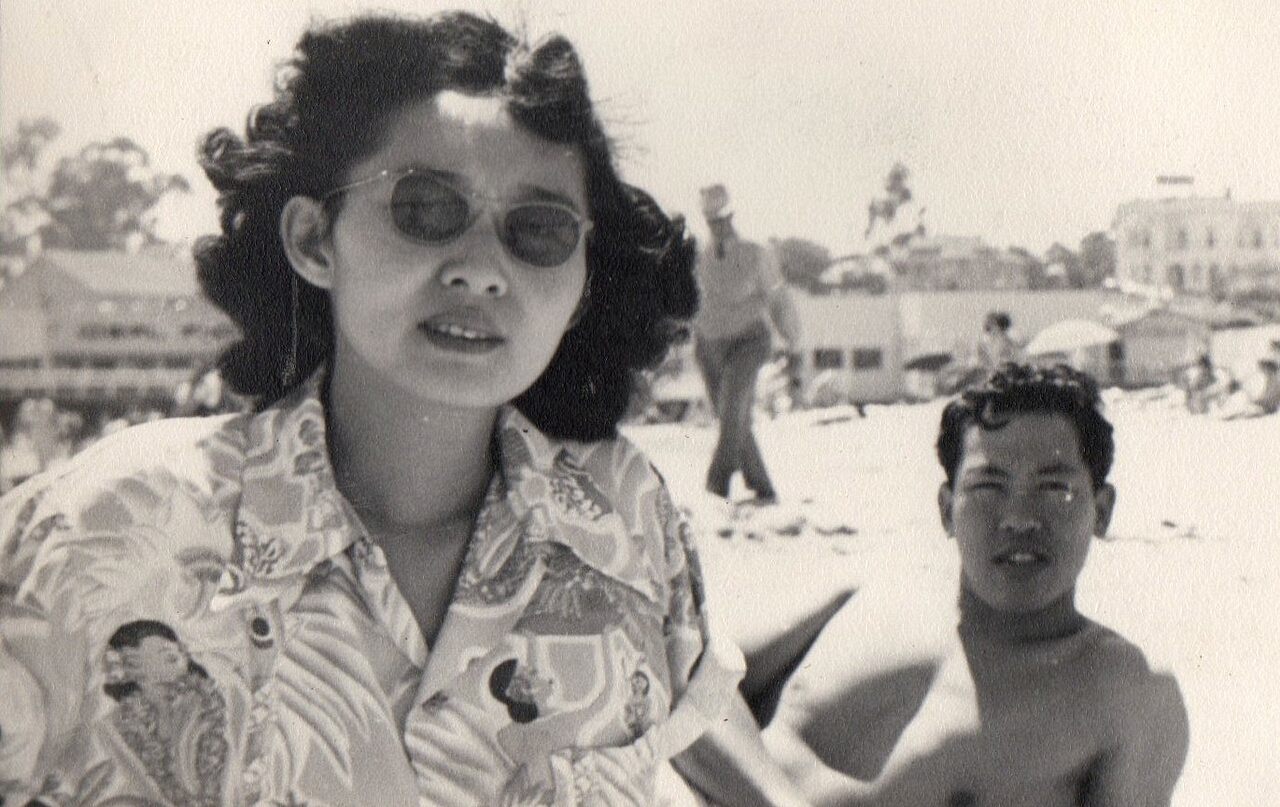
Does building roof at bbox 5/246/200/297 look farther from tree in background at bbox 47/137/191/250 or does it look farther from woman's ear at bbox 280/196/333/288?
woman's ear at bbox 280/196/333/288

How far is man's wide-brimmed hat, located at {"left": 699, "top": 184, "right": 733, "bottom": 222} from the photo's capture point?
101 inches

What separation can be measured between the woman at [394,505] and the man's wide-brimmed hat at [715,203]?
0.38 metres

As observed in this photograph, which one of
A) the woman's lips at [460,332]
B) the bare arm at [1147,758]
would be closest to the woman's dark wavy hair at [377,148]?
the woman's lips at [460,332]

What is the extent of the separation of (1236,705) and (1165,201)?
1.04 metres

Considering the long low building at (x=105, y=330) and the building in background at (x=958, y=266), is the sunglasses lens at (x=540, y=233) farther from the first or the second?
the building in background at (x=958, y=266)

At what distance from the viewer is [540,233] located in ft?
6.40

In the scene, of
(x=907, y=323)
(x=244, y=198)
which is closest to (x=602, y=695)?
(x=244, y=198)

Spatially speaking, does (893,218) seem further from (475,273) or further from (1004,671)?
(475,273)

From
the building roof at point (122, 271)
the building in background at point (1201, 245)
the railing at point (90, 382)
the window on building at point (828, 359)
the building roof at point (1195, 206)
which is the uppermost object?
the building roof at point (122, 271)

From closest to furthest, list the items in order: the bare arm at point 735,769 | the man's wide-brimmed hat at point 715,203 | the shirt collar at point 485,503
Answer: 1. the shirt collar at point 485,503
2. the bare arm at point 735,769
3. the man's wide-brimmed hat at point 715,203

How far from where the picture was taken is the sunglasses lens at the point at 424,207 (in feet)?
6.20

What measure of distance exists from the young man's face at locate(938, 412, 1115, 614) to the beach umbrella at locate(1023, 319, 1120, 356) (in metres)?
0.21

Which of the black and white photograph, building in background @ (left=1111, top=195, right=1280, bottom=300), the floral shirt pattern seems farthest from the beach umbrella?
the floral shirt pattern

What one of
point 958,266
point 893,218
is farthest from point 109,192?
point 958,266
